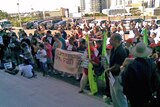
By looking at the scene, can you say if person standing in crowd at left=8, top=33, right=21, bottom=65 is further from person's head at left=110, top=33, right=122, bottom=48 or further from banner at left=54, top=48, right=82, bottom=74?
person's head at left=110, top=33, right=122, bottom=48

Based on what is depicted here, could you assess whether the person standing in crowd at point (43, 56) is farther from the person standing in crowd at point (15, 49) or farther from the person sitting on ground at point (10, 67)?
the person standing in crowd at point (15, 49)

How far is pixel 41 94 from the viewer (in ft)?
28.3

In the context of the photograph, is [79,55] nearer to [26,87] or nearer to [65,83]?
[65,83]

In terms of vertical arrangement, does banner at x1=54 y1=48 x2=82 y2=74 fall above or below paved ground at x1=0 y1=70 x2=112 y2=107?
above

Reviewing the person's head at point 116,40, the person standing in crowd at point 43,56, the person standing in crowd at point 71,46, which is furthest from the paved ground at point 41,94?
the person's head at point 116,40

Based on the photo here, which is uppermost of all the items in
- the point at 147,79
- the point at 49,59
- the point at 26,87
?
the point at 147,79

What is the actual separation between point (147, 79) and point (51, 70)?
7254 mm

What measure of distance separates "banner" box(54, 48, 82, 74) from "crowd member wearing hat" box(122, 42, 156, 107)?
181 inches

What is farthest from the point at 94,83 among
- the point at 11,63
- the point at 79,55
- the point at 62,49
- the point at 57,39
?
the point at 11,63

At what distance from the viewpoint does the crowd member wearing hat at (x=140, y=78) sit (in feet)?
14.1

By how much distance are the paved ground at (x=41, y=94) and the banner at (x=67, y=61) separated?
485 mm

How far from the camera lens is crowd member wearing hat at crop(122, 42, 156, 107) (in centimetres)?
429

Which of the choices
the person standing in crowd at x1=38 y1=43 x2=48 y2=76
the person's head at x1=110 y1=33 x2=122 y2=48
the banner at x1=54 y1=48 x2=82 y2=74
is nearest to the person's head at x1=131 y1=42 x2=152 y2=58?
the person's head at x1=110 y1=33 x2=122 y2=48

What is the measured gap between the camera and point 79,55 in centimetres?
893
